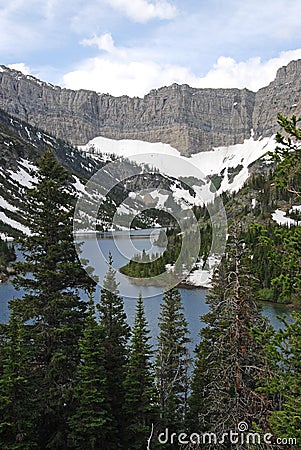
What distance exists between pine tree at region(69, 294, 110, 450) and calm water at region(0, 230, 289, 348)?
3.78 meters

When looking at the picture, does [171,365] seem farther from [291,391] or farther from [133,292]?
[291,391]

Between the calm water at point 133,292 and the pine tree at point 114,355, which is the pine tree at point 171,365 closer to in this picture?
the calm water at point 133,292

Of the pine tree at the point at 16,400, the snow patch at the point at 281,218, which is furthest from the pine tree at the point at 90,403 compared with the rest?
the snow patch at the point at 281,218

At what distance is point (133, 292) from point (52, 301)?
15407 millimetres

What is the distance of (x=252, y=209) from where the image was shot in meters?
125

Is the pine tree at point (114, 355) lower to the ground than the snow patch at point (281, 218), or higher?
lower

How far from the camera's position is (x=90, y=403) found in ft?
55.2

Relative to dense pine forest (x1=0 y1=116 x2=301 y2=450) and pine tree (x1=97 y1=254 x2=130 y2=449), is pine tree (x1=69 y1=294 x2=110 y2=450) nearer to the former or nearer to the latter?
dense pine forest (x1=0 y1=116 x2=301 y2=450)

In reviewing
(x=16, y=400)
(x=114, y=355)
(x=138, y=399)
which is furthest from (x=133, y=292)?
(x=16, y=400)

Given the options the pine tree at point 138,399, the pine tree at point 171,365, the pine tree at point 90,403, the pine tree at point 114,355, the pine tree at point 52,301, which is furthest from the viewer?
the pine tree at point 171,365

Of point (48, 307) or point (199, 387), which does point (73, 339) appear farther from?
point (199, 387)

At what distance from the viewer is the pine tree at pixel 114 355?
18766 mm

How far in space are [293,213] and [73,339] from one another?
10030 cm

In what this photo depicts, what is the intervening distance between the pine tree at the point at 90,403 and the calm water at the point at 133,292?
378cm
